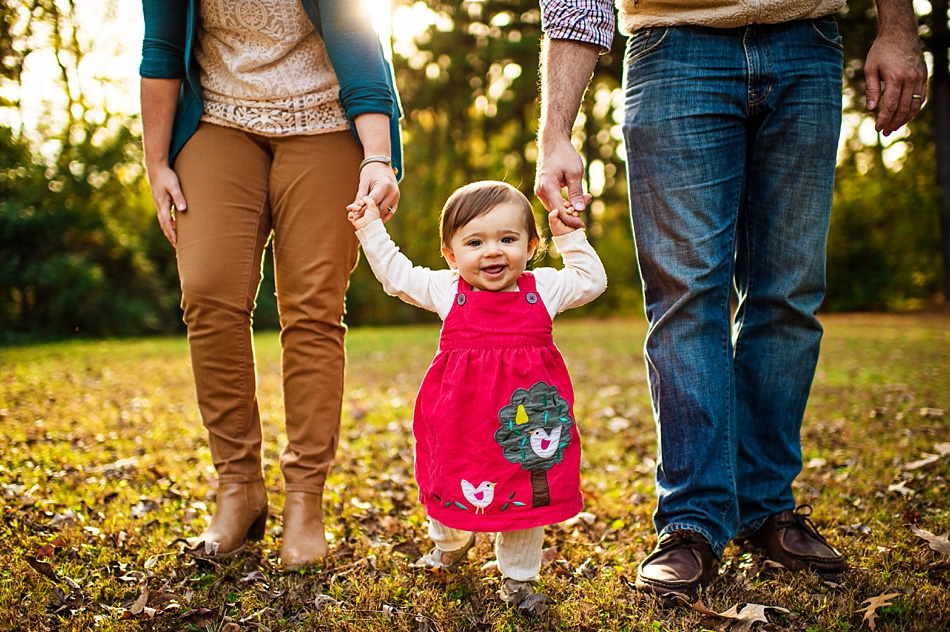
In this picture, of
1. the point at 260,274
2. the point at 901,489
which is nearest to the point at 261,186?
the point at 260,274

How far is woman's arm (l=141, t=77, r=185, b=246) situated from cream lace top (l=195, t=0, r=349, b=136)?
4.6 inches

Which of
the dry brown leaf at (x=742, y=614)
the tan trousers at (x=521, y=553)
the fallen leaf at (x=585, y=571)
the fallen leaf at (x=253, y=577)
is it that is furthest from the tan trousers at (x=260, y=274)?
the dry brown leaf at (x=742, y=614)

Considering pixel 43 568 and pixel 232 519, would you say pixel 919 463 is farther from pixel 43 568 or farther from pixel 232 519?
pixel 43 568

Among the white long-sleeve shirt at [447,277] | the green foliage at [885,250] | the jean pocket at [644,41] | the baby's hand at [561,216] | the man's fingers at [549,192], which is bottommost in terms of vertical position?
the green foliage at [885,250]

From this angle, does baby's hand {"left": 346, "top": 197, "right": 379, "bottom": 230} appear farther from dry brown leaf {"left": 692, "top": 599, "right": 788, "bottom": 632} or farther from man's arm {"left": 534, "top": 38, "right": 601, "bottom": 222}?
dry brown leaf {"left": 692, "top": 599, "right": 788, "bottom": 632}

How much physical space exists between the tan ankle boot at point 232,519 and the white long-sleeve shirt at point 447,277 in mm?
861

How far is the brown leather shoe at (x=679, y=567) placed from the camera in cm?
196

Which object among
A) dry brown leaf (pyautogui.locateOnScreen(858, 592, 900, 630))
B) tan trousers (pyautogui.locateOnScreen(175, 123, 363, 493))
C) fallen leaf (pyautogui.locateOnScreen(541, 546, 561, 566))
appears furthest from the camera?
fallen leaf (pyautogui.locateOnScreen(541, 546, 561, 566))

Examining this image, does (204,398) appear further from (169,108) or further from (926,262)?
(926,262)

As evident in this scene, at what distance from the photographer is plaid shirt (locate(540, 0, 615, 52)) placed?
201 cm

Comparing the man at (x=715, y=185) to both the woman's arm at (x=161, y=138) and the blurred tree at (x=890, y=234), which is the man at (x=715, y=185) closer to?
the woman's arm at (x=161, y=138)

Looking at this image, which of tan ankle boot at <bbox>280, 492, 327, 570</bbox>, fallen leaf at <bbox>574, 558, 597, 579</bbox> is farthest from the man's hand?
tan ankle boot at <bbox>280, 492, 327, 570</bbox>

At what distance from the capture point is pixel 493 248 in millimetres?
2008

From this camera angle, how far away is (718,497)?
83.0 inches
